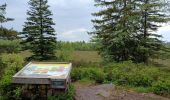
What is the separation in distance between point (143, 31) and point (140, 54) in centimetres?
279

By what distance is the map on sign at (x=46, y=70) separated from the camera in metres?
11.5

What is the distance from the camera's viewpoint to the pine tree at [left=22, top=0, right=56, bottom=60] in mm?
37844

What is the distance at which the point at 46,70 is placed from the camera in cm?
1198

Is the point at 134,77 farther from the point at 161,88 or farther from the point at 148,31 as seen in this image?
the point at 148,31

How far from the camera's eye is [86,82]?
19.8m

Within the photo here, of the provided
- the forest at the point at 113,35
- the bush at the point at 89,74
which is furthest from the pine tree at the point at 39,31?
the bush at the point at 89,74

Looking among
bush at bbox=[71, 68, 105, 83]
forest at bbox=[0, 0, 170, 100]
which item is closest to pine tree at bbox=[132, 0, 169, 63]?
forest at bbox=[0, 0, 170, 100]

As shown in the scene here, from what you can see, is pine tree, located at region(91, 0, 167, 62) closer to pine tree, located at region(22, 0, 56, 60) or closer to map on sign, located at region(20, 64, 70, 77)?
pine tree, located at region(22, 0, 56, 60)

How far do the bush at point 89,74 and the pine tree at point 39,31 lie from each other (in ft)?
54.3

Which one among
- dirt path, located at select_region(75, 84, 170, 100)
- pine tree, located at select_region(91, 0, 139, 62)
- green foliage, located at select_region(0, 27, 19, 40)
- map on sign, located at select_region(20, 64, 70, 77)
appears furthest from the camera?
green foliage, located at select_region(0, 27, 19, 40)

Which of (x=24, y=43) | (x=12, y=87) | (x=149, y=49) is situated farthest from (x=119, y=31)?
(x=12, y=87)

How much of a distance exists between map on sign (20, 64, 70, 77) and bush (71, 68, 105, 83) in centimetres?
759

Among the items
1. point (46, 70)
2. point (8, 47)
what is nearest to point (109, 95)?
point (46, 70)

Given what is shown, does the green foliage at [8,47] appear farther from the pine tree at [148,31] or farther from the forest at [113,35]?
the pine tree at [148,31]
